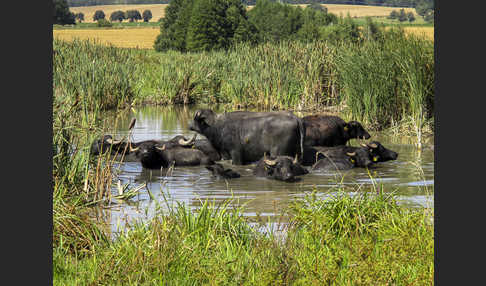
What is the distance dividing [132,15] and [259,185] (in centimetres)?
10359

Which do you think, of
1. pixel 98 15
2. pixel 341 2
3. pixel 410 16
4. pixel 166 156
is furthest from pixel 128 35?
pixel 166 156

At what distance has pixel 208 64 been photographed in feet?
102

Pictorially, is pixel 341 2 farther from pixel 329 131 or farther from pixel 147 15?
pixel 329 131

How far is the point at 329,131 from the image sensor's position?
48.5 ft

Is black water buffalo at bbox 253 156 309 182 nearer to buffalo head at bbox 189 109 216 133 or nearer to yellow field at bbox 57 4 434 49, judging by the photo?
buffalo head at bbox 189 109 216 133

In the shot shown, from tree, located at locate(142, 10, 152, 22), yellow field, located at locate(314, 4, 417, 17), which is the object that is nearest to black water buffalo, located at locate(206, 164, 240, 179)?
yellow field, located at locate(314, 4, 417, 17)

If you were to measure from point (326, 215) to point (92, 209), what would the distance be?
3010mm

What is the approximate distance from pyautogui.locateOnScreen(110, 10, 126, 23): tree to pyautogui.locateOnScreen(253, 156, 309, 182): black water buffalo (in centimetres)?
9681

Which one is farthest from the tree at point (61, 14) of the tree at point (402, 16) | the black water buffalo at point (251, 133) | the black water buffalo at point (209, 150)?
the black water buffalo at point (251, 133)

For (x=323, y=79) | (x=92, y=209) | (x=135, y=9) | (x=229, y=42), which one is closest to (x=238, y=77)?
(x=323, y=79)

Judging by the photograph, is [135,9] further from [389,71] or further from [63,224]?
[63,224]

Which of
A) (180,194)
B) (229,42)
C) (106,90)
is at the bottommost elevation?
(180,194)

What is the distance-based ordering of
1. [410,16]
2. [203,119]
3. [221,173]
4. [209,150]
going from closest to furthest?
[221,173], [203,119], [209,150], [410,16]

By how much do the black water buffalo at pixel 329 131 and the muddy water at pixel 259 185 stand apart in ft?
2.82
